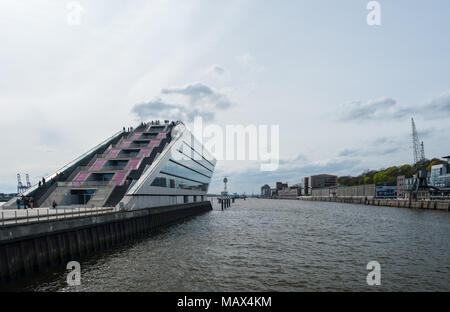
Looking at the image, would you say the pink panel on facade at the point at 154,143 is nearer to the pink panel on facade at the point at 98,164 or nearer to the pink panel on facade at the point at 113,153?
the pink panel on facade at the point at 113,153

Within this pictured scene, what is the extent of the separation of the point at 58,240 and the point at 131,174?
81.8 ft

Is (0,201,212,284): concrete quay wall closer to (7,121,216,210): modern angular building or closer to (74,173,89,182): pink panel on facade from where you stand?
(7,121,216,210): modern angular building

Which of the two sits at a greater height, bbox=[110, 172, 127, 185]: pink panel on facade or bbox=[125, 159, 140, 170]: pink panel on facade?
bbox=[125, 159, 140, 170]: pink panel on facade

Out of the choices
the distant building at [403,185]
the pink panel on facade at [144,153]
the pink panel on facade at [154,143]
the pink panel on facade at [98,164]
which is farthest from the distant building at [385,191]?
the pink panel on facade at [98,164]

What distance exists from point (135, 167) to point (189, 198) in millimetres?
27052

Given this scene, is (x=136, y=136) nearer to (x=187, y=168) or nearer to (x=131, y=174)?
(x=187, y=168)

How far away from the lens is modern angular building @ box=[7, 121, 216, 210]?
133ft

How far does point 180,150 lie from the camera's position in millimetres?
61500

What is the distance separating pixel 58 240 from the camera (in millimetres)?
22203

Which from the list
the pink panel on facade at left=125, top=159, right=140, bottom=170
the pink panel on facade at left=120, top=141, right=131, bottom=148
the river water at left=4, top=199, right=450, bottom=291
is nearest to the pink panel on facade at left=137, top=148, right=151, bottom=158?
the pink panel on facade at left=125, top=159, right=140, bottom=170

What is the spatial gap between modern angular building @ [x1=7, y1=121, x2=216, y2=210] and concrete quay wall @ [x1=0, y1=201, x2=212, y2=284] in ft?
13.7

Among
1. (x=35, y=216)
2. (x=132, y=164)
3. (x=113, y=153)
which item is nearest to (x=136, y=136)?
(x=113, y=153)
